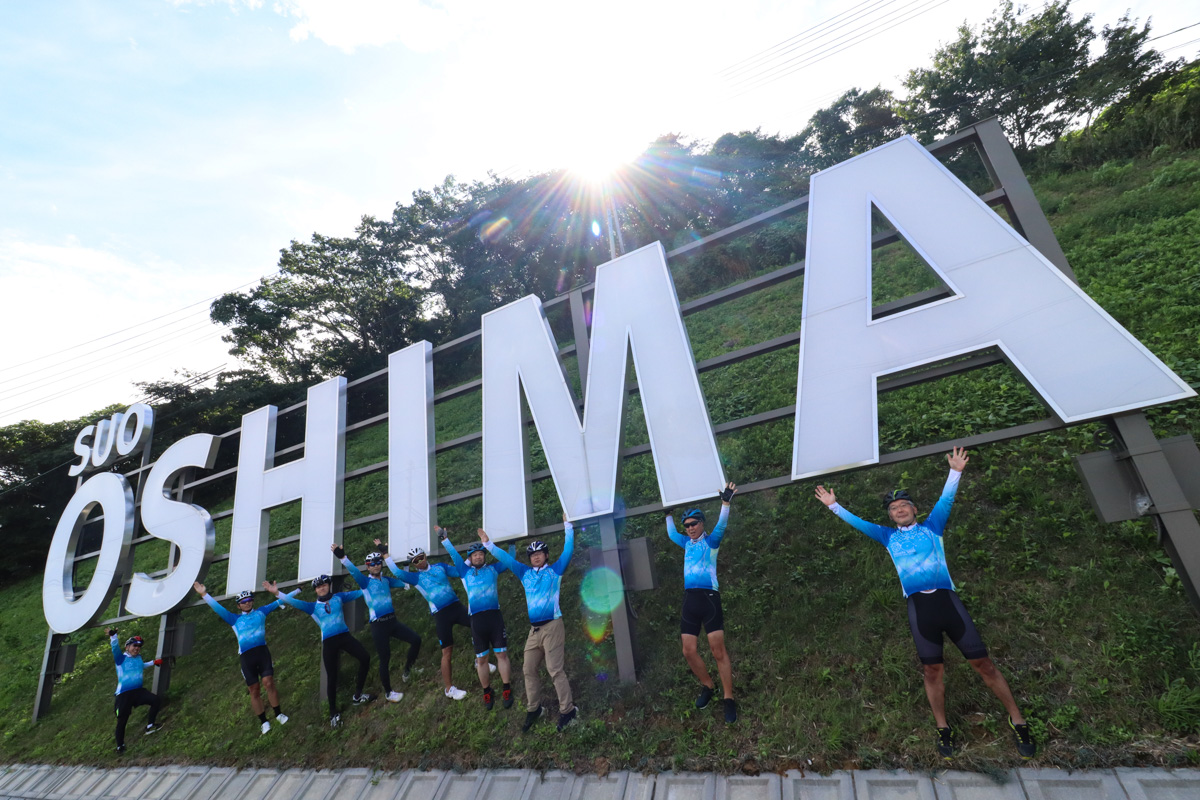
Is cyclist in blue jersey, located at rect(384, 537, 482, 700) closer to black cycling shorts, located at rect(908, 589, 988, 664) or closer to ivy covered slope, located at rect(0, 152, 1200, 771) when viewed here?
ivy covered slope, located at rect(0, 152, 1200, 771)

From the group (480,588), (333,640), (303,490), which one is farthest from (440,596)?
(303,490)

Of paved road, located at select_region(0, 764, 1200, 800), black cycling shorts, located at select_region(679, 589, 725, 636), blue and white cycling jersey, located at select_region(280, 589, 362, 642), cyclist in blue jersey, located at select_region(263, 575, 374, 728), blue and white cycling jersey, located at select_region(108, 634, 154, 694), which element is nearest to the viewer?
paved road, located at select_region(0, 764, 1200, 800)

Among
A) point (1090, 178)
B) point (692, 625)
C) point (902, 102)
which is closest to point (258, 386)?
point (692, 625)

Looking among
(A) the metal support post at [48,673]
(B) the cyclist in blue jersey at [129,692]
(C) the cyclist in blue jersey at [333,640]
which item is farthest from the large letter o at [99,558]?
(C) the cyclist in blue jersey at [333,640]

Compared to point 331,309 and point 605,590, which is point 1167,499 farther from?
point 331,309

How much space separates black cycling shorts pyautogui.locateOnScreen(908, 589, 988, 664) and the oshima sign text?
4.82 ft

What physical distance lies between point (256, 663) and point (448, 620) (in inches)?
135

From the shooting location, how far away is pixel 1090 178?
15883 mm

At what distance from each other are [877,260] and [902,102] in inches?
804

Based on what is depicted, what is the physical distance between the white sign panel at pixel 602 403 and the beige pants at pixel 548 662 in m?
1.40

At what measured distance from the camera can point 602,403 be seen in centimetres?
719

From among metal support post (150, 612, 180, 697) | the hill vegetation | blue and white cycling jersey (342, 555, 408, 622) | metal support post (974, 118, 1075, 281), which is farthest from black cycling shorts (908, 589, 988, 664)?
metal support post (150, 612, 180, 697)

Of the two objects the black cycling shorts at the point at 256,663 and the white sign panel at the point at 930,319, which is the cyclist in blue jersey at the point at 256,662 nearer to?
the black cycling shorts at the point at 256,663

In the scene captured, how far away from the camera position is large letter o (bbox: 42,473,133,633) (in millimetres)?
10734
